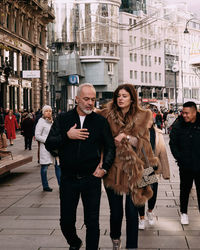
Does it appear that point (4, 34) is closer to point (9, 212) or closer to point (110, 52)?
point (9, 212)

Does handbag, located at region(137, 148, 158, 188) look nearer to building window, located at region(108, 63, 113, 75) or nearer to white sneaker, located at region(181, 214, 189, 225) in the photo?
white sneaker, located at region(181, 214, 189, 225)

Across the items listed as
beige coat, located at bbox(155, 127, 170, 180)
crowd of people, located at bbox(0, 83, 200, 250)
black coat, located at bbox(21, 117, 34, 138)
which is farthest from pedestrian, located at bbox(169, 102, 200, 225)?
black coat, located at bbox(21, 117, 34, 138)

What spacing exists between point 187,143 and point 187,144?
13 mm

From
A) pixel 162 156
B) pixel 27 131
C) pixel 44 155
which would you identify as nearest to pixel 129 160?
pixel 162 156

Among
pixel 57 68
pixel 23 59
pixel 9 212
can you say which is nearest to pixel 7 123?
pixel 23 59

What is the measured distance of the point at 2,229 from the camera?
22.9 feet

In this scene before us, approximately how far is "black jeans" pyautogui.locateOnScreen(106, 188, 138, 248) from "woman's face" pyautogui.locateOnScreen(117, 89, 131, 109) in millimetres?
895

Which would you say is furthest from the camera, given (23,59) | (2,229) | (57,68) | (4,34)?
(57,68)

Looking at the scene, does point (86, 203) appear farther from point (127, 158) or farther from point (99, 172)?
point (127, 158)

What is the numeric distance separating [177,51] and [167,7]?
9183 millimetres

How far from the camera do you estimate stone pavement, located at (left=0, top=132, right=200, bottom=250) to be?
20.2 ft

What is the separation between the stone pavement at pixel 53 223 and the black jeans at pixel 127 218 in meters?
0.56

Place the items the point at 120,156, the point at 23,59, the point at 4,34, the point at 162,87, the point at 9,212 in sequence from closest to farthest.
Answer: the point at 120,156, the point at 9,212, the point at 4,34, the point at 23,59, the point at 162,87

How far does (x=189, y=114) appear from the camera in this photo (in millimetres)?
7133
